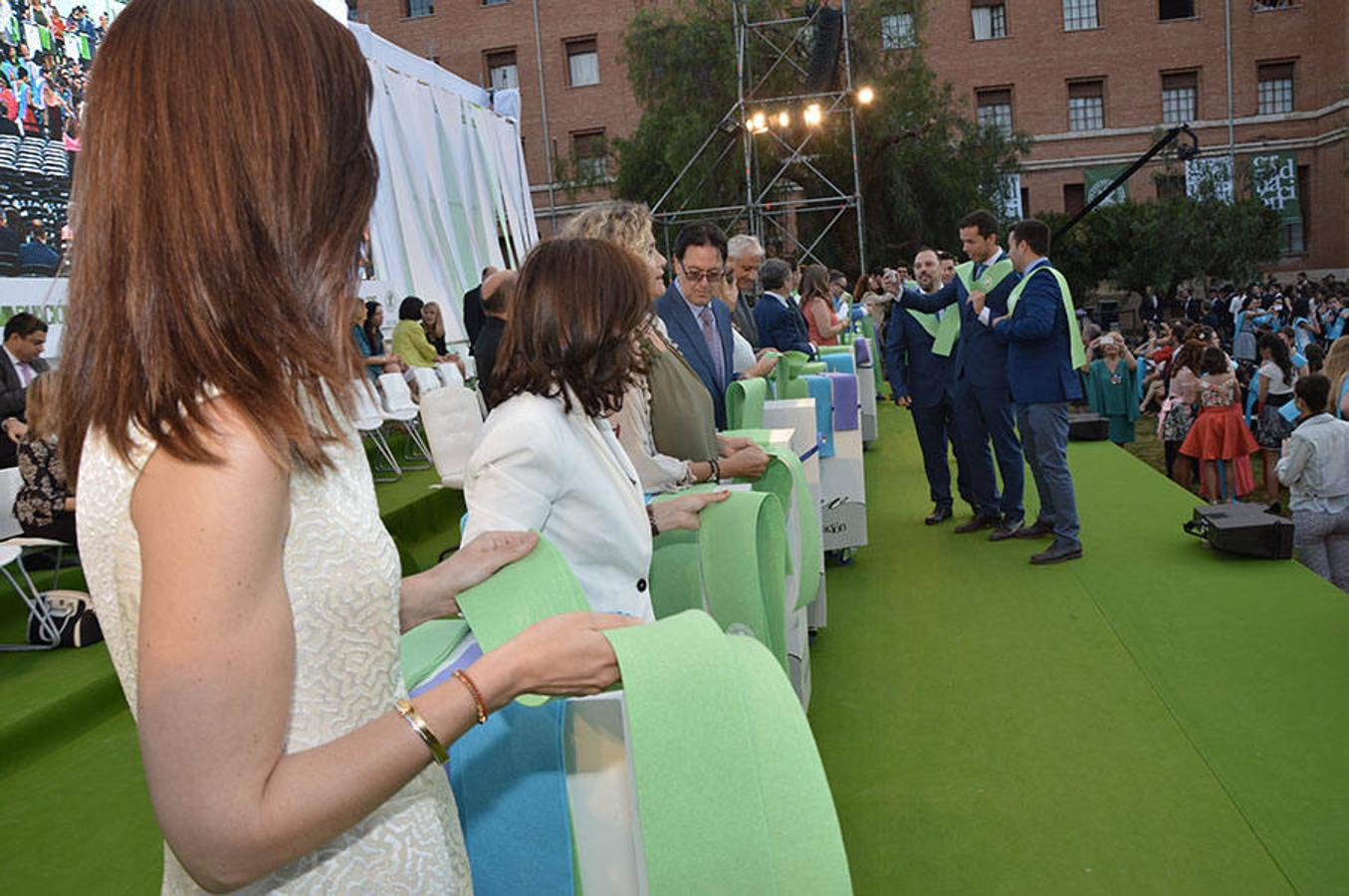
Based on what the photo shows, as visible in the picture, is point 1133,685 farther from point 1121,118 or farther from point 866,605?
point 1121,118

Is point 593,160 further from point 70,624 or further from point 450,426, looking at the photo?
point 70,624

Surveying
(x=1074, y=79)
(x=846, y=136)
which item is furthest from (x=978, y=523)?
(x=1074, y=79)

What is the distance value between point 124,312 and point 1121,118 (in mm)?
37085

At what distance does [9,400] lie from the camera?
6.12 m

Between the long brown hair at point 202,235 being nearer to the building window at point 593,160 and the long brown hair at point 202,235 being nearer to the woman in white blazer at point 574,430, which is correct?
the woman in white blazer at point 574,430

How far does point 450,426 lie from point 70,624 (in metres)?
2.51

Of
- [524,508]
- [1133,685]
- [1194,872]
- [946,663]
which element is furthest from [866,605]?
[524,508]

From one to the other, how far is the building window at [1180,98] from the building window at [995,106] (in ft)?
14.8

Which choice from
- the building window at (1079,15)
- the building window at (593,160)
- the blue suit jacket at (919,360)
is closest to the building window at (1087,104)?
the building window at (1079,15)

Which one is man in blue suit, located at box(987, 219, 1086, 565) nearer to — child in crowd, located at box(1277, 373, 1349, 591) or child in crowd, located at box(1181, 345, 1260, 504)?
child in crowd, located at box(1277, 373, 1349, 591)

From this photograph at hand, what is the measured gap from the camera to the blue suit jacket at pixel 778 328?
6730 millimetres

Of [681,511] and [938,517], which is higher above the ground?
[681,511]

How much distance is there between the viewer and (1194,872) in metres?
2.91

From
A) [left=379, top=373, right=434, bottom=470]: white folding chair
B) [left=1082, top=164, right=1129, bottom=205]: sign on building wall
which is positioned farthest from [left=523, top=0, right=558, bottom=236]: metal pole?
[left=379, top=373, right=434, bottom=470]: white folding chair
